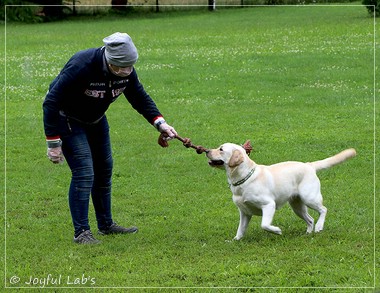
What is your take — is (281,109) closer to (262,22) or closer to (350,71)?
(350,71)

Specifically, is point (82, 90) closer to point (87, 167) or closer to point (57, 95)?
point (57, 95)

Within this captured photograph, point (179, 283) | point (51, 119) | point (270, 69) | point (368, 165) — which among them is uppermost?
point (51, 119)

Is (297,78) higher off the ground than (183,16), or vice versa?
(297,78)

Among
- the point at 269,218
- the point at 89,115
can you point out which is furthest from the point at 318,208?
the point at 89,115

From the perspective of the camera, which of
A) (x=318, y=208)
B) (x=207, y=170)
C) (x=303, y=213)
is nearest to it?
(x=318, y=208)

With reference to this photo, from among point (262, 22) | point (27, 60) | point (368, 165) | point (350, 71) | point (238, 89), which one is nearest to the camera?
point (368, 165)

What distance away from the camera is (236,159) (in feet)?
23.6

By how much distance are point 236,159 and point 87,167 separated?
135 centimetres

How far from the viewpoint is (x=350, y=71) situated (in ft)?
62.0

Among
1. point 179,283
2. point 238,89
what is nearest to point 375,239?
point 179,283

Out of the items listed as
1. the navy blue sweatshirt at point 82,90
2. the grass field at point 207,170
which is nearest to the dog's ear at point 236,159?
the grass field at point 207,170

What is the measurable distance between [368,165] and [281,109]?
15.7 feet

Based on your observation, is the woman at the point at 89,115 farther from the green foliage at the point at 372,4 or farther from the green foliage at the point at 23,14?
the green foliage at the point at 23,14

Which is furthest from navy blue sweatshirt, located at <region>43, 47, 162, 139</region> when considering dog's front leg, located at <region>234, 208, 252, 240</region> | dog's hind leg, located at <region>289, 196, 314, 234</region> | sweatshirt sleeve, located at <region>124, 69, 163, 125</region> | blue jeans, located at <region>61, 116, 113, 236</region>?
dog's hind leg, located at <region>289, 196, 314, 234</region>
